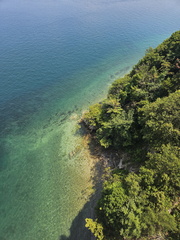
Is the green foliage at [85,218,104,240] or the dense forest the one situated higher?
the dense forest

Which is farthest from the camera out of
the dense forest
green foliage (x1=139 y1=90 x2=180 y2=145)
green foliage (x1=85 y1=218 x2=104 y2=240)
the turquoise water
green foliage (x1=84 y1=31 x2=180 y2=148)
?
the turquoise water

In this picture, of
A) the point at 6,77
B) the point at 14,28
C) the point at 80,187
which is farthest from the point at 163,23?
the point at 80,187

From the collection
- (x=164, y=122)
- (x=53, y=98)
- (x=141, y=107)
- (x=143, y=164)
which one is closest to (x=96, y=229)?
(x=143, y=164)

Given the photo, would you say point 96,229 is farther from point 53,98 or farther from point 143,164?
point 53,98

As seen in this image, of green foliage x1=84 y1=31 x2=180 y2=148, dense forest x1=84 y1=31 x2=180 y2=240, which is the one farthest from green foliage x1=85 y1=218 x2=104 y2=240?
green foliage x1=84 y1=31 x2=180 y2=148

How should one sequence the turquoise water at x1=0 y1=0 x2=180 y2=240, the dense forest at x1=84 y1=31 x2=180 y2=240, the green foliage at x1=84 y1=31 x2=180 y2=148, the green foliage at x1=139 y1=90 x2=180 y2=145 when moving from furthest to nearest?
the turquoise water at x1=0 y1=0 x2=180 y2=240, the green foliage at x1=84 y1=31 x2=180 y2=148, the green foliage at x1=139 y1=90 x2=180 y2=145, the dense forest at x1=84 y1=31 x2=180 y2=240

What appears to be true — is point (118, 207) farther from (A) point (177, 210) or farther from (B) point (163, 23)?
(B) point (163, 23)

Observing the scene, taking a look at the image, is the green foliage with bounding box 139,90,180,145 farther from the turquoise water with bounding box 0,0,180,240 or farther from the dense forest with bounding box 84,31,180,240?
the turquoise water with bounding box 0,0,180,240
